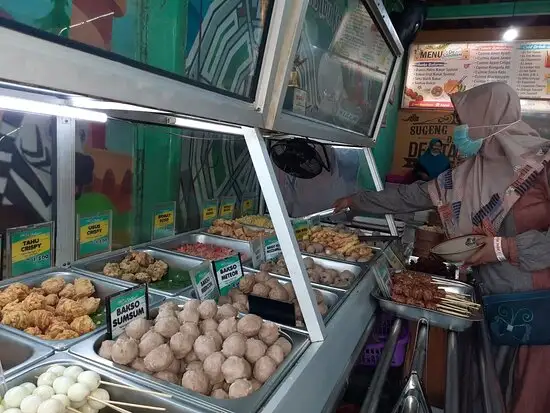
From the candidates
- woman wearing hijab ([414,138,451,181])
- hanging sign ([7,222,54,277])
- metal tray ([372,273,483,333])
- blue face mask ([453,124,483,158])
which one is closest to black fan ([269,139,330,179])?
blue face mask ([453,124,483,158])

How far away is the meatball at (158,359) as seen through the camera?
4.28 feet

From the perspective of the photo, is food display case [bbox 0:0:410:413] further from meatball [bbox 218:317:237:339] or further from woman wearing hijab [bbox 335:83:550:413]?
woman wearing hijab [bbox 335:83:550:413]

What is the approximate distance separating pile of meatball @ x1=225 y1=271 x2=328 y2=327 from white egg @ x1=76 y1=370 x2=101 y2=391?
73 centimetres

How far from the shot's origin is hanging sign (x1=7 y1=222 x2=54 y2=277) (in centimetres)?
190

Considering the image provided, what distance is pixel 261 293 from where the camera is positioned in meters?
1.95

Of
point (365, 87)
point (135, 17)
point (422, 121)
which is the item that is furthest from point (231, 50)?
point (422, 121)

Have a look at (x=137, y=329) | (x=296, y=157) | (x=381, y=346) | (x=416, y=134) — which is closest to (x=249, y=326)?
(x=137, y=329)

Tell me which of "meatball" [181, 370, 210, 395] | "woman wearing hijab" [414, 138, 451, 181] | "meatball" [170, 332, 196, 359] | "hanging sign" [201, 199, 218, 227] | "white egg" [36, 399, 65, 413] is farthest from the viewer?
"woman wearing hijab" [414, 138, 451, 181]

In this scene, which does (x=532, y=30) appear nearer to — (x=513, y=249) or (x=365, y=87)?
(x=365, y=87)

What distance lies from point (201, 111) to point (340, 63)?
1.73 meters

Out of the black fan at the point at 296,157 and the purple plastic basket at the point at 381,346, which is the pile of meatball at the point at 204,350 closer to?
the purple plastic basket at the point at 381,346

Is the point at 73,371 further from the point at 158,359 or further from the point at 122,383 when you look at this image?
the point at 158,359

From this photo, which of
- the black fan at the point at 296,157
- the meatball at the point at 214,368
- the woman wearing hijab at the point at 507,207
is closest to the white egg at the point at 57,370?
the meatball at the point at 214,368

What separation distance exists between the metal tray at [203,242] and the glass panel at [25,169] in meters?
0.92
